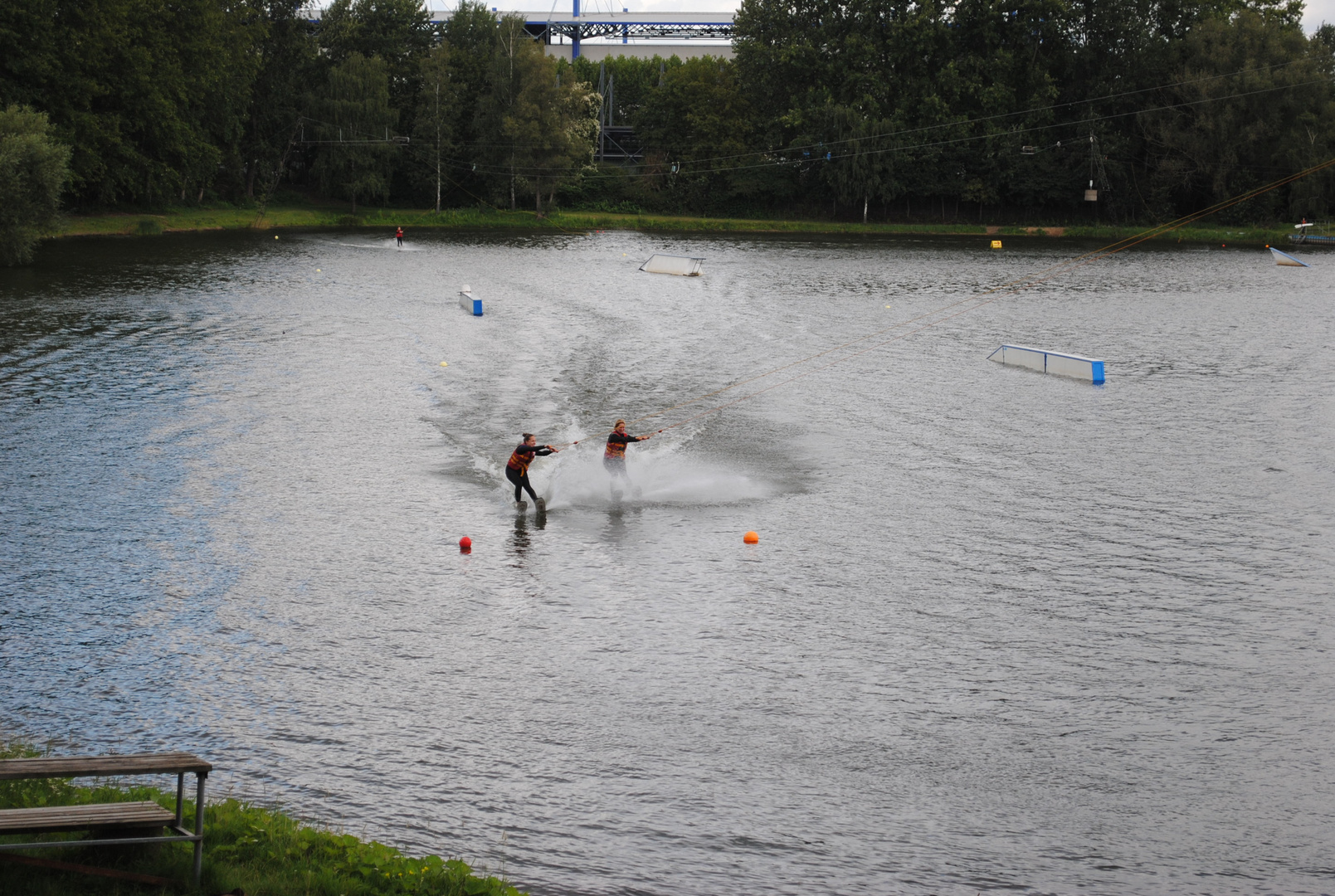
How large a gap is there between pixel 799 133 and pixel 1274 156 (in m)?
42.3

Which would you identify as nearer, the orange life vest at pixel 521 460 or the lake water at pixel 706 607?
the lake water at pixel 706 607

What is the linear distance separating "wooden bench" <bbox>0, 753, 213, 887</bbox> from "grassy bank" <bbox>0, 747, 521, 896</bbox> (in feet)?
0.66

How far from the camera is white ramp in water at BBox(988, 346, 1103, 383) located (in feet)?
138

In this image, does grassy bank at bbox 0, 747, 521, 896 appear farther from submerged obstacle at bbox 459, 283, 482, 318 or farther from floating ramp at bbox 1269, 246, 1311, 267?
floating ramp at bbox 1269, 246, 1311, 267

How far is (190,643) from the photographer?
18.8m

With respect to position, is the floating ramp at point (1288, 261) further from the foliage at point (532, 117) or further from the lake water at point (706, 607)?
the foliage at point (532, 117)

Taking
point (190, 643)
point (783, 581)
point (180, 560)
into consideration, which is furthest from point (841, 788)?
point (180, 560)

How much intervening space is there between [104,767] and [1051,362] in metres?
39.3

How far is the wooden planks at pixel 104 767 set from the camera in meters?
10.2

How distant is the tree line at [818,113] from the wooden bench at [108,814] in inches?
3476

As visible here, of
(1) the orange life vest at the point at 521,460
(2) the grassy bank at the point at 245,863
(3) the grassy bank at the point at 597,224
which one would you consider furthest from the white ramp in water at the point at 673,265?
(2) the grassy bank at the point at 245,863

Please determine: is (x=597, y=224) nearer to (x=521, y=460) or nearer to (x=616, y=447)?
(x=616, y=447)

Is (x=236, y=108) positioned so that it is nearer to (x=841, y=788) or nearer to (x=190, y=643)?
(x=190, y=643)

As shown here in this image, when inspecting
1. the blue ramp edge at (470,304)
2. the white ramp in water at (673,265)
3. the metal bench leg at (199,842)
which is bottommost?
the metal bench leg at (199,842)
